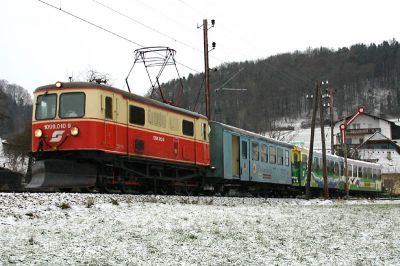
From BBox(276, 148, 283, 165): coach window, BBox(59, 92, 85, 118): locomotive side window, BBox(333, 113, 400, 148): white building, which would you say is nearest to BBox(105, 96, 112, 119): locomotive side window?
BBox(59, 92, 85, 118): locomotive side window

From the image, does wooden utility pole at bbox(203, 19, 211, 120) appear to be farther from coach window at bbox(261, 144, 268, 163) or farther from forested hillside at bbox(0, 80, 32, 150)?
forested hillside at bbox(0, 80, 32, 150)

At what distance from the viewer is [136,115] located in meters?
16.2

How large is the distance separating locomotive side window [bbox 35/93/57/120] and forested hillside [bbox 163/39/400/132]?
Answer: 14538 mm

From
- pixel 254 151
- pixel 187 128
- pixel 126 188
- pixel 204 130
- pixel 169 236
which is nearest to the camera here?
pixel 169 236

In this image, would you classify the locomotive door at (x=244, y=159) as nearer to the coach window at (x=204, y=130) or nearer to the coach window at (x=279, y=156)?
the coach window at (x=204, y=130)

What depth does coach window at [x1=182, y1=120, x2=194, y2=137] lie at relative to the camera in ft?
62.8

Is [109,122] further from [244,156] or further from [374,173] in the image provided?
[374,173]

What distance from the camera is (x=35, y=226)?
8.15 meters

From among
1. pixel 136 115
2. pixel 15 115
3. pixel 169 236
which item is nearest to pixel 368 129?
pixel 15 115

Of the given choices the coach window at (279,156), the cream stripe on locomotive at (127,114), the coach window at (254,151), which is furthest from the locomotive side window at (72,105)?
the coach window at (279,156)

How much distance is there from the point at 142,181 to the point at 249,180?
775 centimetres

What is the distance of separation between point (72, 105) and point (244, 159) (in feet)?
33.7

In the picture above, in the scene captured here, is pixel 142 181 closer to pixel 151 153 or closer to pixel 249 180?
pixel 151 153

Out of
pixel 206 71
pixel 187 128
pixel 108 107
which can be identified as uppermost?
pixel 206 71
